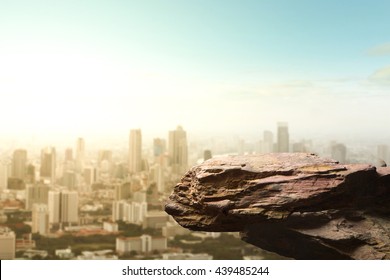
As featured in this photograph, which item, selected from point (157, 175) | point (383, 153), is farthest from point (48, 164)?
point (383, 153)

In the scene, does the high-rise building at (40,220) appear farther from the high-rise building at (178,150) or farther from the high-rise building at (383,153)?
the high-rise building at (383,153)

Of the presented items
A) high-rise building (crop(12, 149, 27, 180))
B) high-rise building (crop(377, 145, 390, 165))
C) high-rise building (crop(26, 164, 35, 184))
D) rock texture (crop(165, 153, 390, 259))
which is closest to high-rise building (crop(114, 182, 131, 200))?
high-rise building (crop(26, 164, 35, 184))

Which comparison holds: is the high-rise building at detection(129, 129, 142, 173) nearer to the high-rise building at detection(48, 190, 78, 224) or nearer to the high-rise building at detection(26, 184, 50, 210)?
the high-rise building at detection(48, 190, 78, 224)

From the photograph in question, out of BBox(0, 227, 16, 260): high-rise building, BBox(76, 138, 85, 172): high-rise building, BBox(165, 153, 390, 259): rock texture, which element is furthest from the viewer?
BBox(76, 138, 85, 172): high-rise building

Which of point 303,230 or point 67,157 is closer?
point 303,230
